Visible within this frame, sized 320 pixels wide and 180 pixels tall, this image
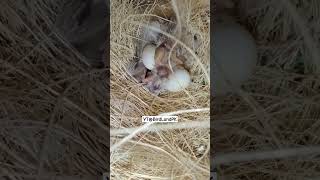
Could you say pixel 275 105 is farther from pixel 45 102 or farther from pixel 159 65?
pixel 45 102

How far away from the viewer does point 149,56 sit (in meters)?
0.99

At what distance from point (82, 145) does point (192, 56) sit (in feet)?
1.03

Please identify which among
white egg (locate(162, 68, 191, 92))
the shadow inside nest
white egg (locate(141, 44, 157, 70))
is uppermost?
the shadow inside nest

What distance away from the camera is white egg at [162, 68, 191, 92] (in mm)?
1000

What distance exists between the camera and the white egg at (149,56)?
99cm

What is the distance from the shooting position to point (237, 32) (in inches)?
38.5

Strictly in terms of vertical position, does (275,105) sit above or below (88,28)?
below

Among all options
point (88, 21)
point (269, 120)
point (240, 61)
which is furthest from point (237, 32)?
point (88, 21)

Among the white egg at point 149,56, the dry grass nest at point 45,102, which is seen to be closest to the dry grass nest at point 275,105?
the white egg at point 149,56

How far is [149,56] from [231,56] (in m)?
0.18
